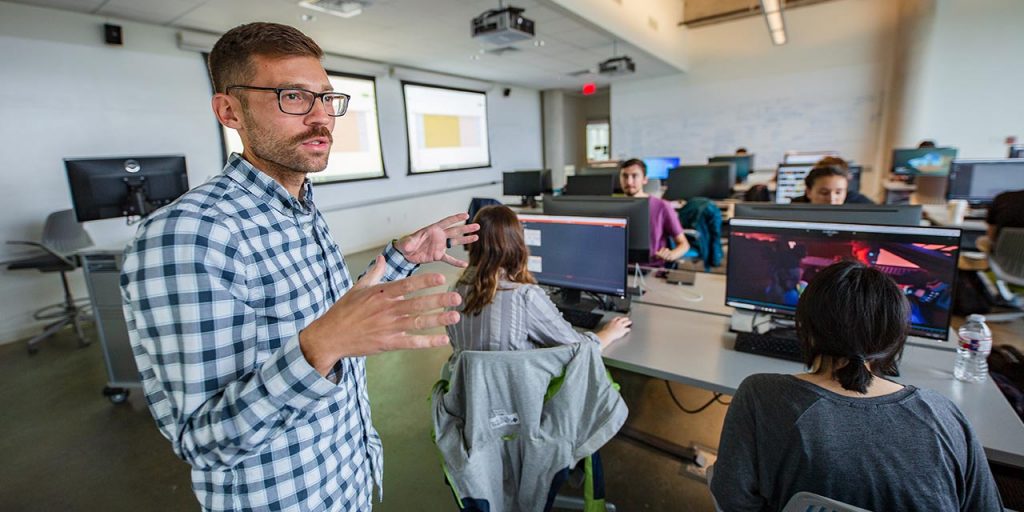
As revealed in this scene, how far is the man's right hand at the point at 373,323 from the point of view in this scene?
55 cm

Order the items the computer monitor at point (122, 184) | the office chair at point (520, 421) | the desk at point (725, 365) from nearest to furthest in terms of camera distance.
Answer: the desk at point (725, 365) → the office chair at point (520, 421) → the computer monitor at point (122, 184)

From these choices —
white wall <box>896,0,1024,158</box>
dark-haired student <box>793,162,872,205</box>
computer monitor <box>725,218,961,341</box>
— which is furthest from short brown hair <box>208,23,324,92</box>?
white wall <box>896,0,1024,158</box>

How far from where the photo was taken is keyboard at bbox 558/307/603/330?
1.95m

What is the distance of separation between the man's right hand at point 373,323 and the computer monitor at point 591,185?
15.7 ft

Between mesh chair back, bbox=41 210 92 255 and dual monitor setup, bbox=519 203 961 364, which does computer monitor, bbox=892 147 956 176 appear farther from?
mesh chair back, bbox=41 210 92 255

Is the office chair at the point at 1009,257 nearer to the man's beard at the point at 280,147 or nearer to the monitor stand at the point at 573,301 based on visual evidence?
Result: the monitor stand at the point at 573,301

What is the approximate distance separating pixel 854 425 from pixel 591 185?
4.53m

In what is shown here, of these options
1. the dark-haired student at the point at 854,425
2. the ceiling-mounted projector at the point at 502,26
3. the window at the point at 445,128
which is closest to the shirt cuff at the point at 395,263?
the dark-haired student at the point at 854,425

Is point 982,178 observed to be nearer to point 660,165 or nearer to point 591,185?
point 591,185

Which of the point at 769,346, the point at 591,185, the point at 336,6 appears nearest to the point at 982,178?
the point at 591,185

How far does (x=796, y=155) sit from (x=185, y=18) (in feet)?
24.4

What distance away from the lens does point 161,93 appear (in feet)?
14.7

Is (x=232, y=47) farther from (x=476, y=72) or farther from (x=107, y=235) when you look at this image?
(x=476, y=72)

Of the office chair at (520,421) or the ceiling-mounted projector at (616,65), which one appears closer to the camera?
the office chair at (520,421)
